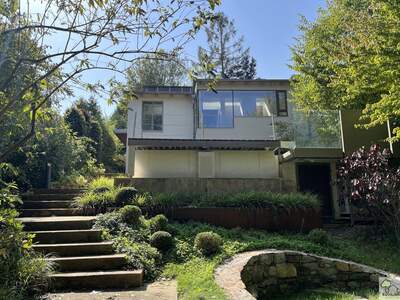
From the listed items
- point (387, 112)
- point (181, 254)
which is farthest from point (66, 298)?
point (387, 112)

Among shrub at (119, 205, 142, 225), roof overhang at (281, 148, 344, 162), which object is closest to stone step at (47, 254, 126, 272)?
shrub at (119, 205, 142, 225)

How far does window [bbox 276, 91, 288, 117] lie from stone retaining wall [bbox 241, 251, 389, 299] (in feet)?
34.8

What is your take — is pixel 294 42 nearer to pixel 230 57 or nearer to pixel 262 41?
pixel 262 41

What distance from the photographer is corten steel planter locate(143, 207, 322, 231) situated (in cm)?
996

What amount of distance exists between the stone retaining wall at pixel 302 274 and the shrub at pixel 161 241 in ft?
5.85

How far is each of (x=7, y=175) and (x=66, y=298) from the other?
23.5 feet

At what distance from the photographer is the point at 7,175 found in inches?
447

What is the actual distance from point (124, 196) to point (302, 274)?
15.6 feet

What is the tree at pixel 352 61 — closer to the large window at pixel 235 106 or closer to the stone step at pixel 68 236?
the large window at pixel 235 106

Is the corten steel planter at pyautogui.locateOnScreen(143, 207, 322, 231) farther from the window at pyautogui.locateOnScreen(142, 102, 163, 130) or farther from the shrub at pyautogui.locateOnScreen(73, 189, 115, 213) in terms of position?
the window at pyautogui.locateOnScreen(142, 102, 163, 130)

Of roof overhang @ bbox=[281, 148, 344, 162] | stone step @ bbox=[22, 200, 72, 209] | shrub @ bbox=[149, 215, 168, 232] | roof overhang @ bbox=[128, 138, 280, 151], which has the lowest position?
shrub @ bbox=[149, 215, 168, 232]

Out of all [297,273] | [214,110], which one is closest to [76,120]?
[214,110]

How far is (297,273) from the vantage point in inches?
316

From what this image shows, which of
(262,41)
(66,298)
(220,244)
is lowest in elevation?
(66,298)
